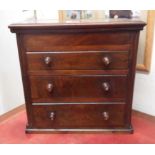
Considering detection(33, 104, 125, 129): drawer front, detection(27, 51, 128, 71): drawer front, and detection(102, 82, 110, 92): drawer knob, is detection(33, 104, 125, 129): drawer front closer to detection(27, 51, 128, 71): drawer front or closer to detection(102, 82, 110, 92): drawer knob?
detection(102, 82, 110, 92): drawer knob

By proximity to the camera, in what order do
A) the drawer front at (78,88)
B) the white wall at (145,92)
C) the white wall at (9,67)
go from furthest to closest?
1. the white wall at (9,67)
2. the white wall at (145,92)
3. the drawer front at (78,88)

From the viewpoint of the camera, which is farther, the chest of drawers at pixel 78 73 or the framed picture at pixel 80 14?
the framed picture at pixel 80 14

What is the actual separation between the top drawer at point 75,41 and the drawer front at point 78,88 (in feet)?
0.60

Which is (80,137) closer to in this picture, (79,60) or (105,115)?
(105,115)

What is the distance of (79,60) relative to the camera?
123 centimetres

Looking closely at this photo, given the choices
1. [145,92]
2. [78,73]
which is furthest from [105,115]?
[145,92]

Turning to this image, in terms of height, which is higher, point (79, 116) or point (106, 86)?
point (106, 86)

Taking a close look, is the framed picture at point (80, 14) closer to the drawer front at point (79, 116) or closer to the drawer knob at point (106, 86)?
the drawer knob at point (106, 86)

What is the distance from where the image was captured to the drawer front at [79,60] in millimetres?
1207

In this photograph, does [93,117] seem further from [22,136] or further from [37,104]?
[22,136]

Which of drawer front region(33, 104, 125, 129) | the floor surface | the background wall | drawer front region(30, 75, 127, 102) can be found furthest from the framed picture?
the floor surface

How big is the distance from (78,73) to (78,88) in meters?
0.10

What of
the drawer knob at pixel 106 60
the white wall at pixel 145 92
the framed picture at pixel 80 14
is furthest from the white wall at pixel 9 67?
the white wall at pixel 145 92

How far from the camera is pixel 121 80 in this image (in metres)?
1.26
